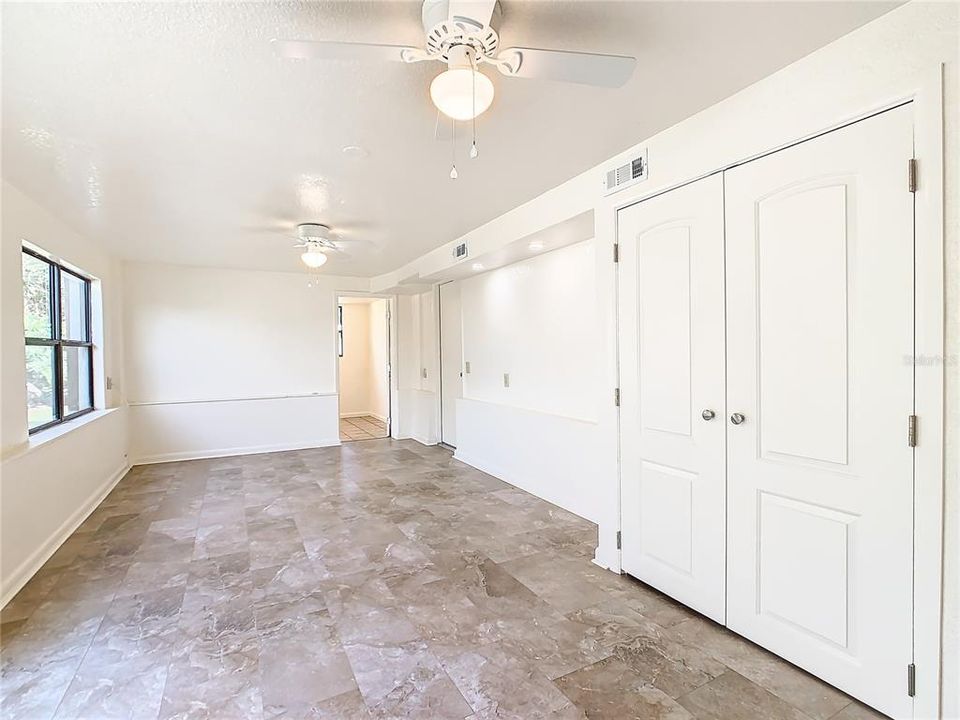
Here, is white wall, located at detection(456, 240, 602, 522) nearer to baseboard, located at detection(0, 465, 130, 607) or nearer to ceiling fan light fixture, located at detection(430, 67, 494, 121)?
ceiling fan light fixture, located at detection(430, 67, 494, 121)

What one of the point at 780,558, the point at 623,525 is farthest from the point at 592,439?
the point at 780,558

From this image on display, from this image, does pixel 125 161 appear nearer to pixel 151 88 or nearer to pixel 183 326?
pixel 151 88

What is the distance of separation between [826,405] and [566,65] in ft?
5.12

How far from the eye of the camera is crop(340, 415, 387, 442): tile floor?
7488 mm

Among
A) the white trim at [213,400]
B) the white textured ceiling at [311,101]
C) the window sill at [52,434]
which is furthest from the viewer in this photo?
the white trim at [213,400]

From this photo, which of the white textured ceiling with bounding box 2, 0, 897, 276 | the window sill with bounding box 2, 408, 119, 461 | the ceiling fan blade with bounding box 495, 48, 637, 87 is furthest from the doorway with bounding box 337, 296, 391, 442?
the ceiling fan blade with bounding box 495, 48, 637, 87

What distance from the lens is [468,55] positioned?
1.53 metres

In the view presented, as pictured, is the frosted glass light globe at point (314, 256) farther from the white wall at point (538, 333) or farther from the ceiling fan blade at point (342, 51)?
the ceiling fan blade at point (342, 51)

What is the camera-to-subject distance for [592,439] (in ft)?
12.1

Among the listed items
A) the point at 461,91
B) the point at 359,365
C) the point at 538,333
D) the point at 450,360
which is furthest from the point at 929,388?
the point at 359,365

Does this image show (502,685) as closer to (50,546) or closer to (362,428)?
(50,546)

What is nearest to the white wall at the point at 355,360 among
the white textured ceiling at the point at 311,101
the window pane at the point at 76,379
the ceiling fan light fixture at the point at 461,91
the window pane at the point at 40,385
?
the window pane at the point at 76,379

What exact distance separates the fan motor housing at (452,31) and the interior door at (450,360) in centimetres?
449

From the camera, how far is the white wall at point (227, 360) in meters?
5.76
